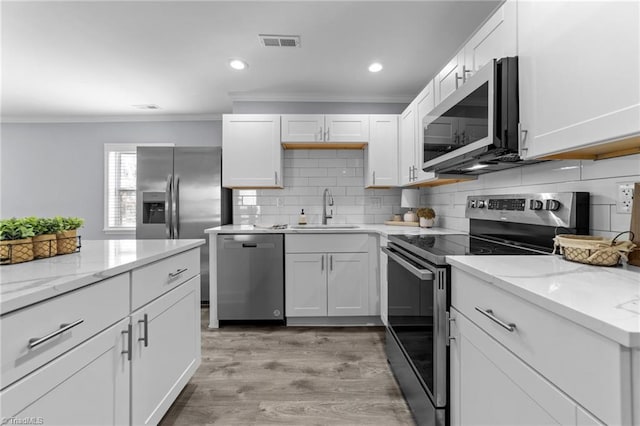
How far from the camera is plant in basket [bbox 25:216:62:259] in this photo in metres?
1.14

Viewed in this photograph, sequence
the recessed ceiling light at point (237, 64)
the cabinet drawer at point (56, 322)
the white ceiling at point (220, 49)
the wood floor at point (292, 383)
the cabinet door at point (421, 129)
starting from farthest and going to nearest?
the recessed ceiling light at point (237, 64)
the cabinet door at point (421, 129)
the white ceiling at point (220, 49)
the wood floor at point (292, 383)
the cabinet drawer at point (56, 322)

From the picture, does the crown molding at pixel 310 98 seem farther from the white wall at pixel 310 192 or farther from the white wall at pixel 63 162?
the white wall at pixel 63 162

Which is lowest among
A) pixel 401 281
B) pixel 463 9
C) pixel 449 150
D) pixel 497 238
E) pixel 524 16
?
pixel 401 281

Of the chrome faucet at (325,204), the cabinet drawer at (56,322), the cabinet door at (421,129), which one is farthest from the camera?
the chrome faucet at (325,204)

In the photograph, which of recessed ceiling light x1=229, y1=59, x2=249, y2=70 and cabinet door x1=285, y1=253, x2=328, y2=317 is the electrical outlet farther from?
recessed ceiling light x1=229, y1=59, x2=249, y2=70

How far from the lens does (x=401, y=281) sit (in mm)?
1779

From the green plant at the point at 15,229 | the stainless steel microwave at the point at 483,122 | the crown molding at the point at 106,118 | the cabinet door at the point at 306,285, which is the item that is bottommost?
the cabinet door at the point at 306,285

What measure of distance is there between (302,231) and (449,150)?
4.90ft

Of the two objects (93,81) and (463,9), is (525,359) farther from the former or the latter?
(93,81)

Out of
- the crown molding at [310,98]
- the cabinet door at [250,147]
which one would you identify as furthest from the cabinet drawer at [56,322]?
the crown molding at [310,98]

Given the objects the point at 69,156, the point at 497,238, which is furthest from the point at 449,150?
the point at 69,156

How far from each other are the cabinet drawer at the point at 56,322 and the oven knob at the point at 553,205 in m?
1.89

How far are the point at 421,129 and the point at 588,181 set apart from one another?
1.42 m

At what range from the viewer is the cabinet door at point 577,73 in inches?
33.1
